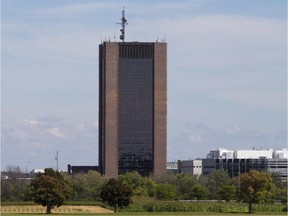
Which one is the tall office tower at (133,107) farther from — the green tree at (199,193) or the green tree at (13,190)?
the green tree at (199,193)

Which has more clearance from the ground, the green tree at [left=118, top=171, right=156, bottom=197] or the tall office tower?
the tall office tower

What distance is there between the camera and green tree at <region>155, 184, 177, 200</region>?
12975 cm

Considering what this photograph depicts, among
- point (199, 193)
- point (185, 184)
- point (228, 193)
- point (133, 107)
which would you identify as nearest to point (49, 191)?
point (228, 193)

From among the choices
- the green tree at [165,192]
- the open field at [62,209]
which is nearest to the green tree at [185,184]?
the green tree at [165,192]

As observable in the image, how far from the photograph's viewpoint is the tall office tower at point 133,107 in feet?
626

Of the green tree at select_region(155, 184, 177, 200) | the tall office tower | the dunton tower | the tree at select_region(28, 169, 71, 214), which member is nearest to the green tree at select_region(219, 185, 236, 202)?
the green tree at select_region(155, 184, 177, 200)

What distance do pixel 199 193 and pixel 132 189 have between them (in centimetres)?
1250

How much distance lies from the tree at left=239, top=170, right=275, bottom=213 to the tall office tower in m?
88.7

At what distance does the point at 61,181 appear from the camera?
308ft

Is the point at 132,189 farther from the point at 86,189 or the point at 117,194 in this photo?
the point at 117,194

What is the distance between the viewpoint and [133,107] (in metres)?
195

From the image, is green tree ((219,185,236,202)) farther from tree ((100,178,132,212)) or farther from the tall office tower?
the tall office tower

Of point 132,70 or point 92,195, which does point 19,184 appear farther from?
point 132,70

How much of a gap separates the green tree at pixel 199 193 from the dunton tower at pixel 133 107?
54907 millimetres
